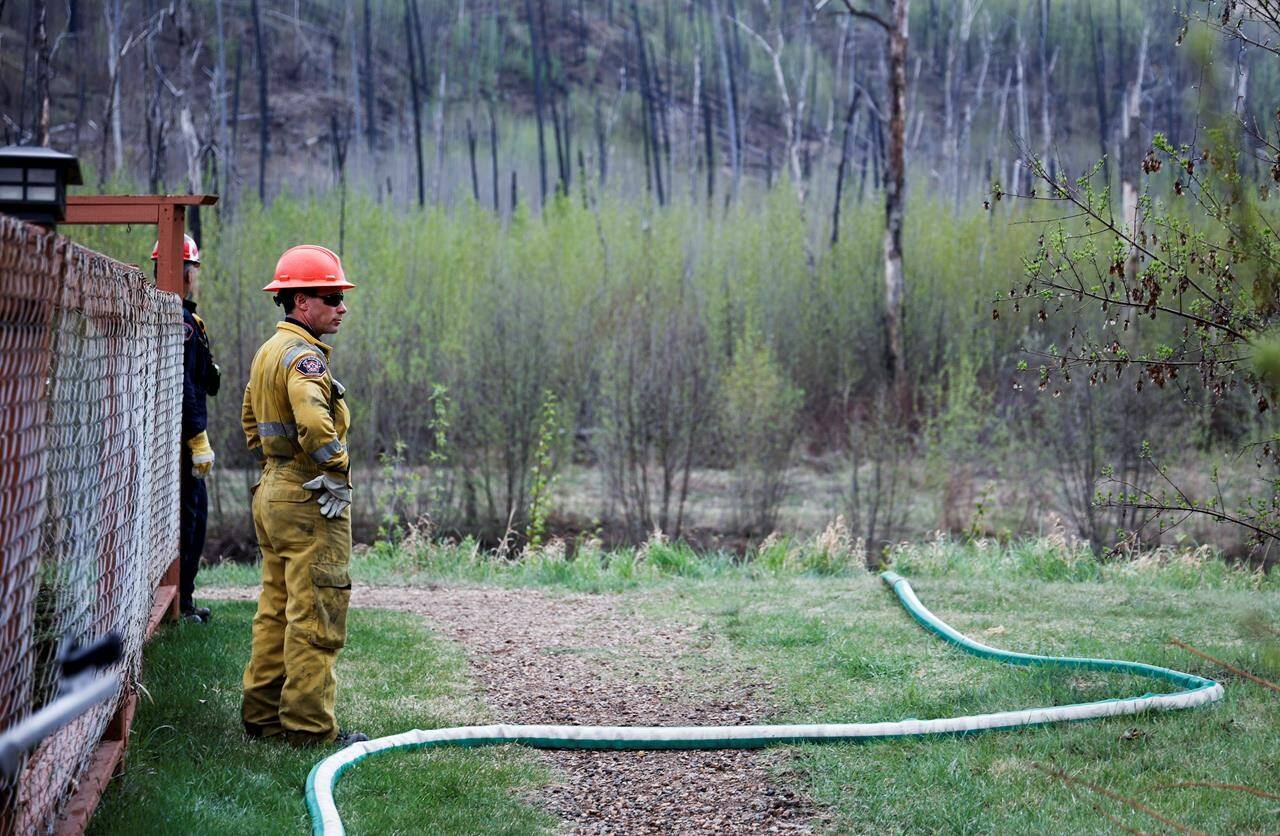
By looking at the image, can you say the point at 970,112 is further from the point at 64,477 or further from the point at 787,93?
the point at 64,477

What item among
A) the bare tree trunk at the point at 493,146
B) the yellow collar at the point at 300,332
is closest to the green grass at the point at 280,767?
the yellow collar at the point at 300,332

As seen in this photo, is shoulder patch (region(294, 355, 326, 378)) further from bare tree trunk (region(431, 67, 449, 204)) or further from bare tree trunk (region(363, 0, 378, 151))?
bare tree trunk (region(431, 67, 449, 204))

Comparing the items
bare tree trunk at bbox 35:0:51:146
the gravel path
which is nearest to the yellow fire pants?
the gravel path

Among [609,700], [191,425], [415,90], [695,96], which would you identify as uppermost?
[695,96]

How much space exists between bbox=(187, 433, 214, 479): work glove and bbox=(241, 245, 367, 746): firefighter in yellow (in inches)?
76.2

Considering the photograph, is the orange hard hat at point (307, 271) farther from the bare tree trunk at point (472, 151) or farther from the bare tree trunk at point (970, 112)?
the bare tree trunk at point (970, 112)

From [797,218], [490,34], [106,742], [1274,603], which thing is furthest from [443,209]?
[106,742]

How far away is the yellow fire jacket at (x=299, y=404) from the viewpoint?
4.64m

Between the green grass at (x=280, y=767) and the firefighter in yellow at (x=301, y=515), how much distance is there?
18cm

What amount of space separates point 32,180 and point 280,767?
2.38 meters

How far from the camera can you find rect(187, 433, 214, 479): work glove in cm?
669

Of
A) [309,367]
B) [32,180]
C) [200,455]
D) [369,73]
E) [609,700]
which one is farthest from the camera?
[369,73]

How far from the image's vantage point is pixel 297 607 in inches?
187

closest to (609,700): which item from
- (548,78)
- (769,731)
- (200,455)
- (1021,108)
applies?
(769,731)
